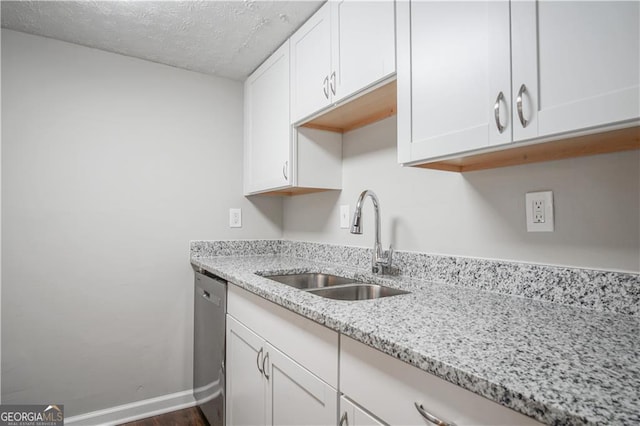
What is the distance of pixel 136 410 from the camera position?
2121 millimetres

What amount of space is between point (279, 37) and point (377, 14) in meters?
0.80

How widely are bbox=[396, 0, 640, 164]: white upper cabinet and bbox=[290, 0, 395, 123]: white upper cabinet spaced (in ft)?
0.36

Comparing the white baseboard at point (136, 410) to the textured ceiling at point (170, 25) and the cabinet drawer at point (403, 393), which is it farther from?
the textured ceiling at point (170, 25)

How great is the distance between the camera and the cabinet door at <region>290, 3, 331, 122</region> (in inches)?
63.5

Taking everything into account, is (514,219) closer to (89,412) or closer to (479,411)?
(479,411)

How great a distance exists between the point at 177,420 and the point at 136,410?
0.26 metres

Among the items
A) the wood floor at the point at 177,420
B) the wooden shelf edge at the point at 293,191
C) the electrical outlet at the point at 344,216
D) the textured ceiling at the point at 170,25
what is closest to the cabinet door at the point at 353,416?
the electrical outlet at the point at 344,216

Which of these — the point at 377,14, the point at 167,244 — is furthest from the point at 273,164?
the point at 377,14

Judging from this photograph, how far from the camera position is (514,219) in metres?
1.19

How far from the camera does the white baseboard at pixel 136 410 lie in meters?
2.00

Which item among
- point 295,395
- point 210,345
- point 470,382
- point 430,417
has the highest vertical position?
point 470,382

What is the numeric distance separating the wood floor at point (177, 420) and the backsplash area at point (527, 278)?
1.31 m

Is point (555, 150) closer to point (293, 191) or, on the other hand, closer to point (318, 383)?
point (318, 383)

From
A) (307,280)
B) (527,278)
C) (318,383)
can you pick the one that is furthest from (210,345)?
(527,278)
